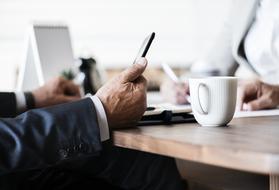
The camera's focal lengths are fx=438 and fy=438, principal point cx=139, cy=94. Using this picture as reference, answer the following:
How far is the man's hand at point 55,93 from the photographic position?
152cm

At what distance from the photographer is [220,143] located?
587 mm

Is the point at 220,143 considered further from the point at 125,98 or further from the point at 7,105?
the point at 7,105

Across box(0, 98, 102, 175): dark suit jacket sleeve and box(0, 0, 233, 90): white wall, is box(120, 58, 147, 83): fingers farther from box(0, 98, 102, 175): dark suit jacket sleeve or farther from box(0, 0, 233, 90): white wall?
box(0, 0, 233, 90): white wall

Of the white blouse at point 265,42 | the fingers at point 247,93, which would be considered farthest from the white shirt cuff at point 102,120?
the white blouse at point 265,42

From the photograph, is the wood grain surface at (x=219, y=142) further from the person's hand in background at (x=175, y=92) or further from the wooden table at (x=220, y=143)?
the person's hand in background at (x=175, y=92)

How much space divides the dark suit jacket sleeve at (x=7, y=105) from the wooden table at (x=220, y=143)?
23.9 inches

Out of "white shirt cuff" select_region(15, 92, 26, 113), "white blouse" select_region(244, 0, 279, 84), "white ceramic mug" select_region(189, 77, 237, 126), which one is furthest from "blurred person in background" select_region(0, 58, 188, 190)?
"white blouse" select_region(244, 0, 279, 84)

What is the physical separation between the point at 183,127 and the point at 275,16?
89 cm

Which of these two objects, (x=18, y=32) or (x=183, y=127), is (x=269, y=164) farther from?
(x=18, y=32)

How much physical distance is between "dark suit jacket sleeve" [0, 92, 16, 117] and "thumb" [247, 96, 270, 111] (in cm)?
69

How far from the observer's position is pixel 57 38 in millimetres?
1926

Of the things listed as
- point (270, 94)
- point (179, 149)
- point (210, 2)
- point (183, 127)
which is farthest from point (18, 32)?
point (179, 149)

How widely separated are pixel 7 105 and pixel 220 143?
880 millimetres

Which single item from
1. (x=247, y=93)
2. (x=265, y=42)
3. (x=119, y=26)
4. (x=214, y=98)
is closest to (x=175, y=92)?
(x=247, y=93)
